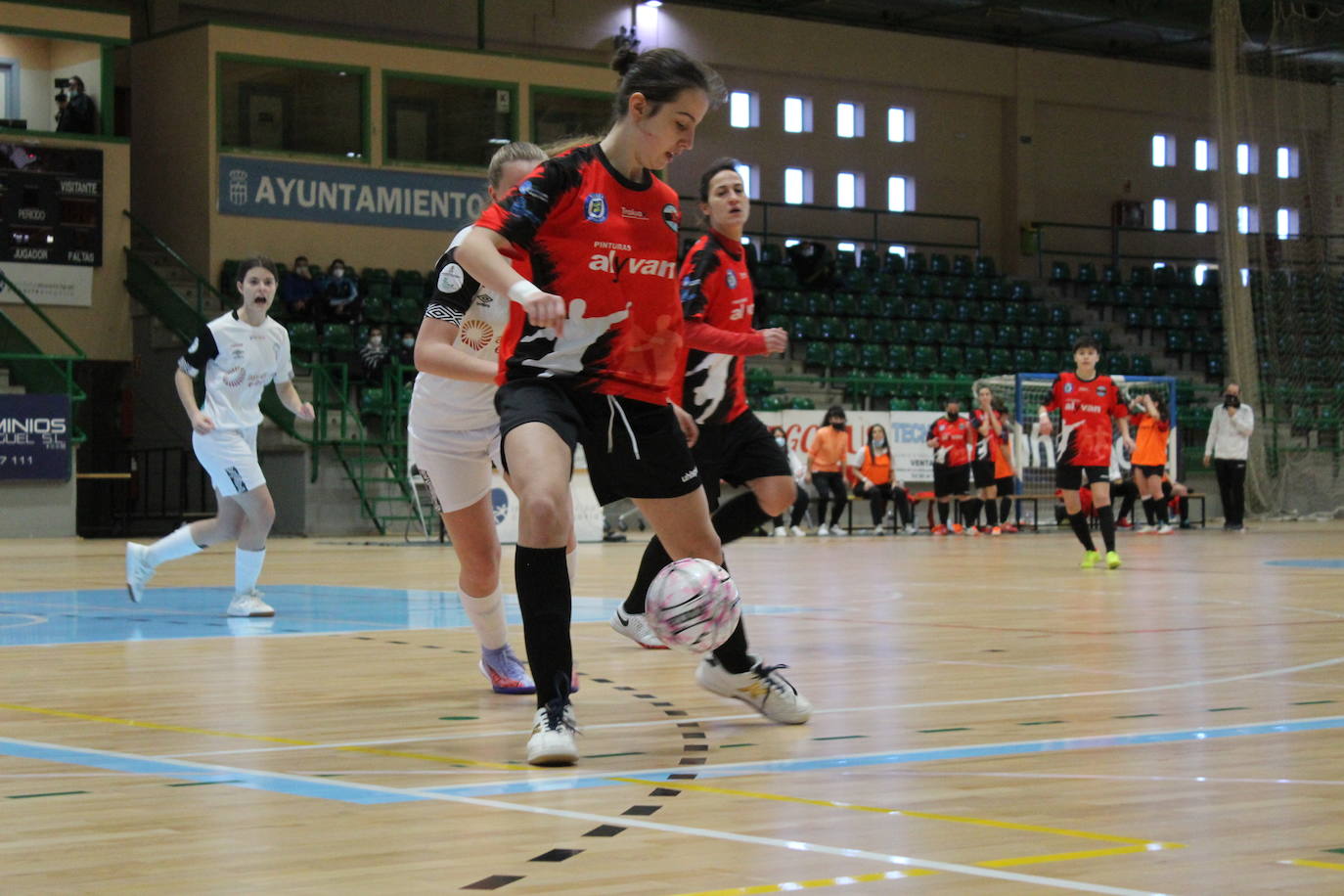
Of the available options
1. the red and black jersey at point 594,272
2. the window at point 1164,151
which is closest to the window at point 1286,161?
the window at point 1164,151

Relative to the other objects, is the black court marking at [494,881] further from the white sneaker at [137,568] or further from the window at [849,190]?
the window at [849,190]

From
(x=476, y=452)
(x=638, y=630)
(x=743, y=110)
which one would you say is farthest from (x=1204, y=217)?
(x=476, y=452)

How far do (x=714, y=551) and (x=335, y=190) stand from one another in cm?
2228

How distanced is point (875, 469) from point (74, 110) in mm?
11997

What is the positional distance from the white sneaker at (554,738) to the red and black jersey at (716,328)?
2.40 m

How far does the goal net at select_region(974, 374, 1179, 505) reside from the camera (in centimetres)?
2483

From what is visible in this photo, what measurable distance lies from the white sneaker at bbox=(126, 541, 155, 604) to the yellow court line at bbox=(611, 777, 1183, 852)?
634 centimetres

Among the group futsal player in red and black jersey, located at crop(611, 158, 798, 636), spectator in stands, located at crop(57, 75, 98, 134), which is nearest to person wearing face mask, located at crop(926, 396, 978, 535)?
spectator in stands, located at crop(57, 75, 98, 134)

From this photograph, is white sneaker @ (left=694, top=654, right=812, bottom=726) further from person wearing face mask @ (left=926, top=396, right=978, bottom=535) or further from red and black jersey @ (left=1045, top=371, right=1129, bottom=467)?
person wearing face mask @ (left=926, top=396, right=978, bottom=535)

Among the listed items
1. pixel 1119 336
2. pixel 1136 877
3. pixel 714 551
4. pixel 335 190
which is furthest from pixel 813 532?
pixel 1136 877

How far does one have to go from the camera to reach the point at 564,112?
28.2 meters

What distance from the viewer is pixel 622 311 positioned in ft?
15.1

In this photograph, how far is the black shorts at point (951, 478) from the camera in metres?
24.2

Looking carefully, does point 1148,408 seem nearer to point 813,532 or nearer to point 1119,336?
point 813,532
